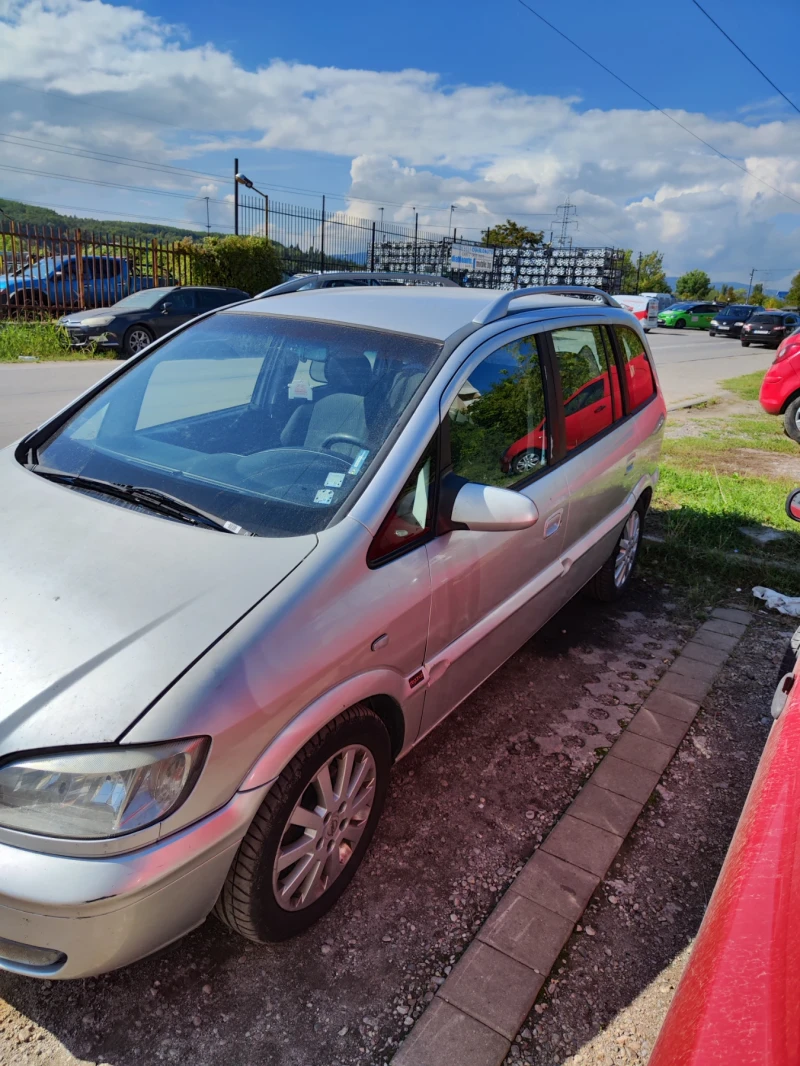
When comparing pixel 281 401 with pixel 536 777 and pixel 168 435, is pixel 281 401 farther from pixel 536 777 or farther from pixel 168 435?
pixel 536 777

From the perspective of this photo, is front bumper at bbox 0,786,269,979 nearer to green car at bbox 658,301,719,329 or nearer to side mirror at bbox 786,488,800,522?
side mirror at bbox 786,488,800,522

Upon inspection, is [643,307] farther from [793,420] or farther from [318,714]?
[318,714]

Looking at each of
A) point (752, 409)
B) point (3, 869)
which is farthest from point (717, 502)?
point (752, 409)

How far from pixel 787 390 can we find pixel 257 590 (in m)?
10.6

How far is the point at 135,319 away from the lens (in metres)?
15.3

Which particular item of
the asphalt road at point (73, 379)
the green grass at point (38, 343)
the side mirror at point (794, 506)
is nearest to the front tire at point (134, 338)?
the green grass at point (38, 343)

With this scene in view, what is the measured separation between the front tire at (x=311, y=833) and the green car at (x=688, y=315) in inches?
1848

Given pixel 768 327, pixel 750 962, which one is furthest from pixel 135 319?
pixel 768 327

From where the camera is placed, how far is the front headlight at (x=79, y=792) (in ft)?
5.46

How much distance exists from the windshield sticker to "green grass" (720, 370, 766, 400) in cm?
1413

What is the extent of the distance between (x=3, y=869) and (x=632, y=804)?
219 centimetres

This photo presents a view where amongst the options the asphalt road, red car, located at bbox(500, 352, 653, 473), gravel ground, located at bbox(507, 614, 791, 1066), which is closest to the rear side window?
red car, located at bbox(500, 352, 653, 473)

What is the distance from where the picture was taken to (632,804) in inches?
116

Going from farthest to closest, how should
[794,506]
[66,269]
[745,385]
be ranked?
[66,269] → [745,385] → [794,506]
